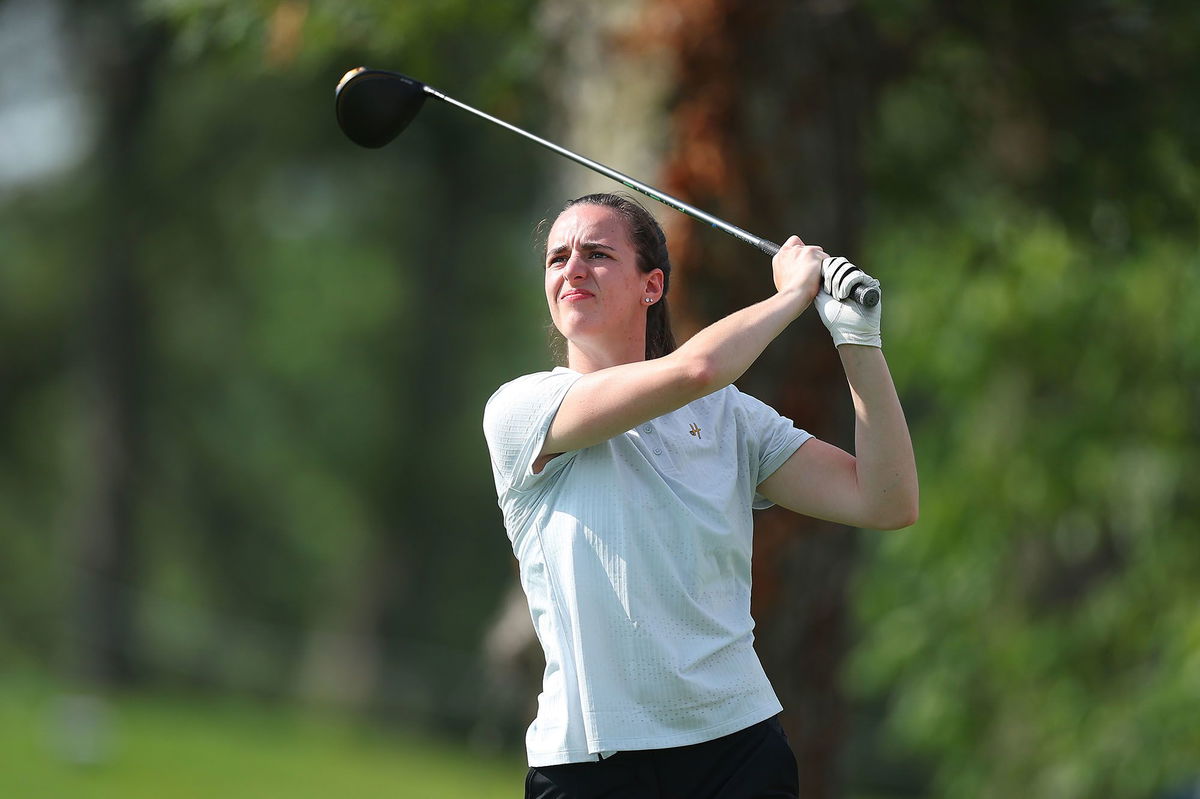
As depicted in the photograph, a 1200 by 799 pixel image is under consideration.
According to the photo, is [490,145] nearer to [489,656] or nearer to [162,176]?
[162,176]

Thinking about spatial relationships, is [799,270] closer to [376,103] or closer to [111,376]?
[376,103]

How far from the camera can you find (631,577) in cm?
241

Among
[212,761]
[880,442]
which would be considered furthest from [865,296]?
[212,761]

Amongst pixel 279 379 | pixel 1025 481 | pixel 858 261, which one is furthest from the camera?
pixel 279 379

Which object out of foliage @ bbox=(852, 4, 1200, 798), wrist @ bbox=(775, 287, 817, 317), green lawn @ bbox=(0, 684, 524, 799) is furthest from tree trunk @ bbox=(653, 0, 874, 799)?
green lawn @ bbox=(0, 684, 524, 799)

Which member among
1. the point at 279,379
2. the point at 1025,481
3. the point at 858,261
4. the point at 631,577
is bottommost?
the point at 631,577

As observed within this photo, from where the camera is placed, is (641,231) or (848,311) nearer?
(848,311)

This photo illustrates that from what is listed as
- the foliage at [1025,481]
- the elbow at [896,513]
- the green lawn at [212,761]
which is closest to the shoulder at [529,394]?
the elbow at [896,513]

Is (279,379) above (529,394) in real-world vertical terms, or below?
above

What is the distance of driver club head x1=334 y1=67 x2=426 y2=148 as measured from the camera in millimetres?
3180

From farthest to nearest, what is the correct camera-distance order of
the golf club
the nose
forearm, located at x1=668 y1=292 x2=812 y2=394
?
the golf club < the nose < forearm, located at x1=668 y1=292 x2=812 y2=394

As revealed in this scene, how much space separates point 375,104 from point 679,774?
5.09 ft

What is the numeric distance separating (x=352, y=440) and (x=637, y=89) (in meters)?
22.4

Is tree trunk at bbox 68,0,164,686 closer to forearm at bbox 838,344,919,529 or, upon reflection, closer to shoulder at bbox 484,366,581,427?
shoulder at bbox 484,366,581,427
